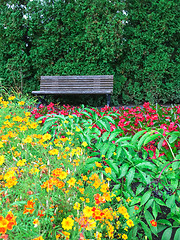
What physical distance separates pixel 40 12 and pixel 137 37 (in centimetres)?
262

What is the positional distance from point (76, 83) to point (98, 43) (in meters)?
1.16

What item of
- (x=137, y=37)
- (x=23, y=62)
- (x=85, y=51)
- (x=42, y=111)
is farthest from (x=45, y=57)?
(x=42, y=111)

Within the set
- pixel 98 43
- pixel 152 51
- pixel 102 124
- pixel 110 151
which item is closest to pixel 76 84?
pixel 98 43

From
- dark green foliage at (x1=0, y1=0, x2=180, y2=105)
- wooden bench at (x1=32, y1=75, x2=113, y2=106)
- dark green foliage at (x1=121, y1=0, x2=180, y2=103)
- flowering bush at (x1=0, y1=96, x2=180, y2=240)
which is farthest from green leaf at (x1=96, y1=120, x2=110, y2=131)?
dark green foliage at (x1=121, y1=0, x2=180, y2=103)

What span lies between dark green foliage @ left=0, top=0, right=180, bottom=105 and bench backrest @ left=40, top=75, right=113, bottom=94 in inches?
10.7

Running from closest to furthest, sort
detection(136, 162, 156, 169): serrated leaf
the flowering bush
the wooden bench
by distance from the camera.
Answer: the flowering bush < detection(136, 162, 156, 169): serrated leaf < the wooden bench

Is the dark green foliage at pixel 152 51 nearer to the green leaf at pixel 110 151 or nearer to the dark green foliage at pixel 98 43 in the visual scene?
the dark green foliage at pixel 98 43

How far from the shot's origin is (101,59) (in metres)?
6.36

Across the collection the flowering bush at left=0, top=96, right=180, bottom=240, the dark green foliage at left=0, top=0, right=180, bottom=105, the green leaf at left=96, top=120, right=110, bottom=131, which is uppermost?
the dark green foliage at left=0, top=0, right=180, bottom=105

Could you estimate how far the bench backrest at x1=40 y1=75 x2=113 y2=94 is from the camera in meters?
6.10

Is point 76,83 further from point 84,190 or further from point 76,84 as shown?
point 84,190

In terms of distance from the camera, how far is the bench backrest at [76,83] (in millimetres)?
6102

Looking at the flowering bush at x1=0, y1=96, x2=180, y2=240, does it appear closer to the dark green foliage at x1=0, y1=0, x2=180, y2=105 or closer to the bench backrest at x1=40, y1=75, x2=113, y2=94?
the bench backrest at x1=40, y1=75, x2=113, y2=94

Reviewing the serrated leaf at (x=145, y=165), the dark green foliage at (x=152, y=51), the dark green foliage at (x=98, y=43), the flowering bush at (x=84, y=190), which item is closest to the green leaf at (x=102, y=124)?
the flowering bush at (x=84, y=190)
